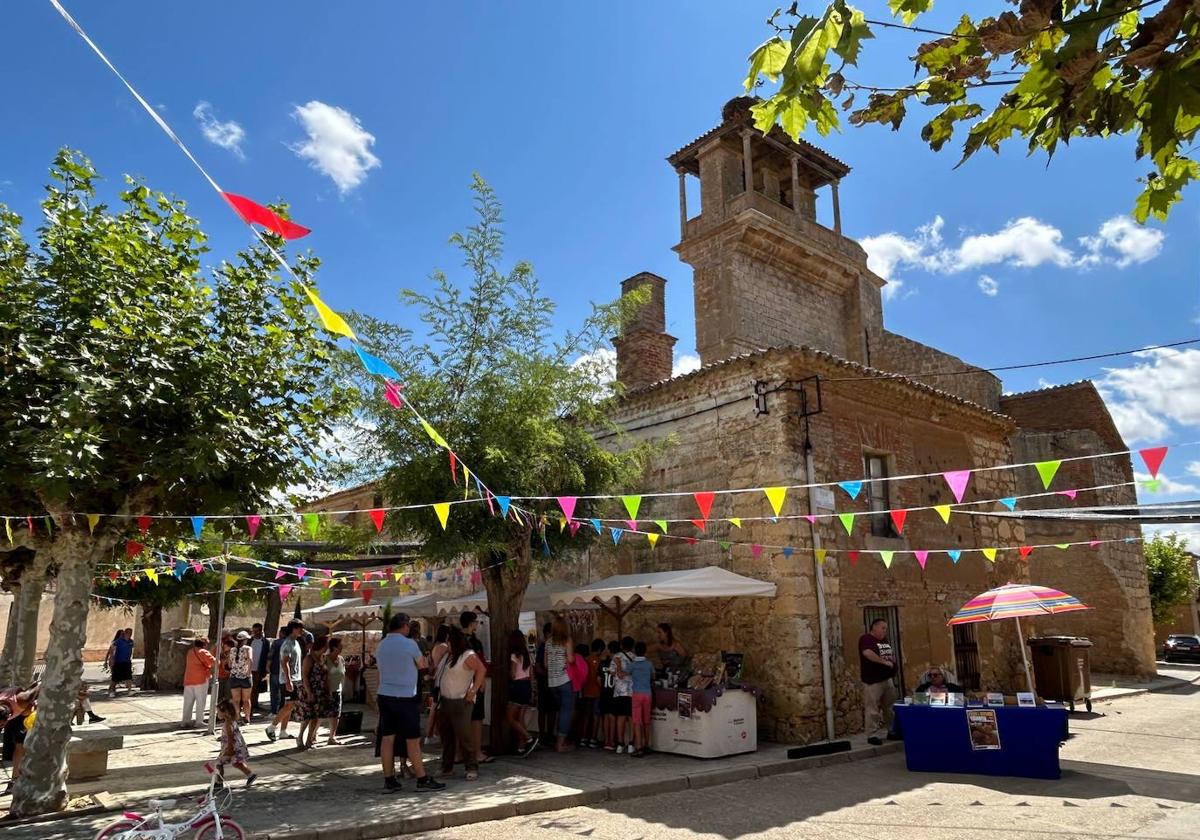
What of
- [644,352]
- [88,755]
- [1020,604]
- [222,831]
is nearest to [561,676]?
[88,755]

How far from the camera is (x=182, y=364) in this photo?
6.95 metres

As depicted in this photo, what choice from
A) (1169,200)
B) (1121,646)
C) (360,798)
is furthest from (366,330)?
(1121,646)

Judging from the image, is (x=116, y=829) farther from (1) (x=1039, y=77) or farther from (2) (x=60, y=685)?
(1) (x=1039, y=77)

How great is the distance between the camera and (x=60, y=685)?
21.9 ft

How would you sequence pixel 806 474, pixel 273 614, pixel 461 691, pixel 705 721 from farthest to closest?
1. pixel 273 614
2. pixel 806 474
3. pixel 705 721
4. pixel 461 691

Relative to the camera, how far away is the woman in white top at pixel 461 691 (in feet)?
26.7

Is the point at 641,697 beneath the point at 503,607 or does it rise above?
beneath

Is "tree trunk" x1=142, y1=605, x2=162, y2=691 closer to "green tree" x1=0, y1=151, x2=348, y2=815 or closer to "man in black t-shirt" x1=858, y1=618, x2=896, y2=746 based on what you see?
"green tree" x1=0, y1=151, x2=348, y2=815

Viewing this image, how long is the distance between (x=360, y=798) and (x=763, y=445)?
6.88 metres

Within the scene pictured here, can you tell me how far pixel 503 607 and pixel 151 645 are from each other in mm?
15180

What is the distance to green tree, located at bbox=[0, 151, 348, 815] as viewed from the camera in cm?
636

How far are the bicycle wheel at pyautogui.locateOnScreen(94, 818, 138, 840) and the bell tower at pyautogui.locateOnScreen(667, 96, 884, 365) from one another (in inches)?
609

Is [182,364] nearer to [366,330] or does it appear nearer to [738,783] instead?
[366,330]

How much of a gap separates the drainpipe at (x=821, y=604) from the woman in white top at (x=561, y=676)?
337 cm
